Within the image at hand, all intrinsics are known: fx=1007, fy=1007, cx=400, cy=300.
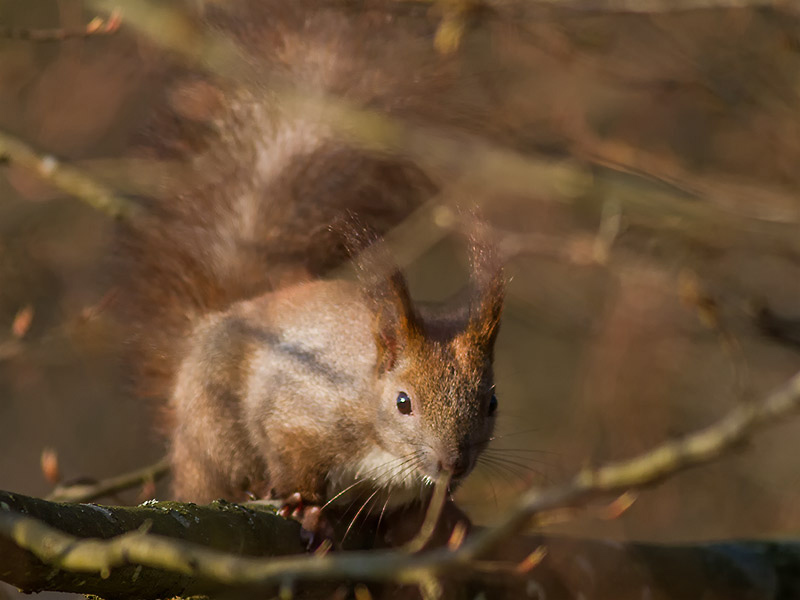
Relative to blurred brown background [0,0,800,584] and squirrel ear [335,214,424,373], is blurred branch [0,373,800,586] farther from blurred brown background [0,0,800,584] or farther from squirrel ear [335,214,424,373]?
squirrel ear [335,214,424,373]

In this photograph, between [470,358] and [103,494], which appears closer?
[470,358]

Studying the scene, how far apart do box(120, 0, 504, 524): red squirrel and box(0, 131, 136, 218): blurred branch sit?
0.10 m

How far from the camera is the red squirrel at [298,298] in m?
2.92

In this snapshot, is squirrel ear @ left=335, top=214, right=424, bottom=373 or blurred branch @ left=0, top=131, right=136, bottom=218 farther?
blurred branch @ left=0, top=131, right=136, bottom=218

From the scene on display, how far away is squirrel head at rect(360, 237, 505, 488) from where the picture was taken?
282 cm

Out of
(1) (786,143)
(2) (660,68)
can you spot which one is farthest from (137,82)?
(1) (786,143)

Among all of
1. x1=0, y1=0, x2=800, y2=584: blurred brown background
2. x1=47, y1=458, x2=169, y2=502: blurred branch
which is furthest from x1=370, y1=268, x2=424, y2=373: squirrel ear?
Answer: x1=47, y1=458, x2=169, y2=502: blurred branch

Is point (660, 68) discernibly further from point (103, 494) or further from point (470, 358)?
point (103, 494)

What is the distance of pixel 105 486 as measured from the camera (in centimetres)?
330

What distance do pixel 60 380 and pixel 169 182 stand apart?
2964mm

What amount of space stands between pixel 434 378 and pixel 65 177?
4.76ft

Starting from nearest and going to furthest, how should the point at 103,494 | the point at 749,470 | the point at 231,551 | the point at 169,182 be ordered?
the point at 231,551 → the point at 103,494 → the point at 169,182 → the point at 749,470

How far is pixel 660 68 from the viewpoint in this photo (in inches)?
158

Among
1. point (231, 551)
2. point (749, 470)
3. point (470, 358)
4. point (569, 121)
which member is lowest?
point (749, 470)
